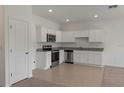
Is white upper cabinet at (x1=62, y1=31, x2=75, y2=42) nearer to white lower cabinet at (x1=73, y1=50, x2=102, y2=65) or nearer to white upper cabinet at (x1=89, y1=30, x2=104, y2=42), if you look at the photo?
white lower cabinet at (x1=73, y1=50, x2=102, y2=65)

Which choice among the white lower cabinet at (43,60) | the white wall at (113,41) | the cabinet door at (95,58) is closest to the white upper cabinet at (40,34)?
the white lower cabinet at (43,60)

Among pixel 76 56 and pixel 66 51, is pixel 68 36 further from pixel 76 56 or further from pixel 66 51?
pixel 76 56

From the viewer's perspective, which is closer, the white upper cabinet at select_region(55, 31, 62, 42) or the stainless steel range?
the stainless steel range

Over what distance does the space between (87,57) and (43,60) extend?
253 centimetres

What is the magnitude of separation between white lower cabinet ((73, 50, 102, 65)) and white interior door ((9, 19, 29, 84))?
134 inches

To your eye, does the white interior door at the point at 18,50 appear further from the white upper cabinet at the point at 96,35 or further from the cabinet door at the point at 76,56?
the white upper cabinet at the point at 96,35

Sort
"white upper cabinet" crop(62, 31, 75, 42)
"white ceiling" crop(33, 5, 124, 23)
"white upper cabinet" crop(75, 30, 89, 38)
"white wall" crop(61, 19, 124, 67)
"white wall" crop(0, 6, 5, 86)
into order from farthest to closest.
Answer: "white upper cabinet" crop(62, 31, 75, 42)
"white upper cabinet" crop(75, 30, 89, 38)
"white wall" crop(61, 19, 124, 67)
"white ceiling" crop(33, 5, 124, 23)
"white wall" crop(0, 6, 5, 86)

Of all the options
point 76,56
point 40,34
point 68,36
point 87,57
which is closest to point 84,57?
point 87,57

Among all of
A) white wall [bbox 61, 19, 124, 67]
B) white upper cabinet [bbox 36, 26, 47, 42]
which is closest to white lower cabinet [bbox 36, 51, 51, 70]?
white upper cabinet [bbox 36, 26, 47, 42]

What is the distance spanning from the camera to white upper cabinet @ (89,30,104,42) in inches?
250

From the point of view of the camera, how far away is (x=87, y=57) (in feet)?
20.9

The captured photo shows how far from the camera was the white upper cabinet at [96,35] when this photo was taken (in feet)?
20.8
